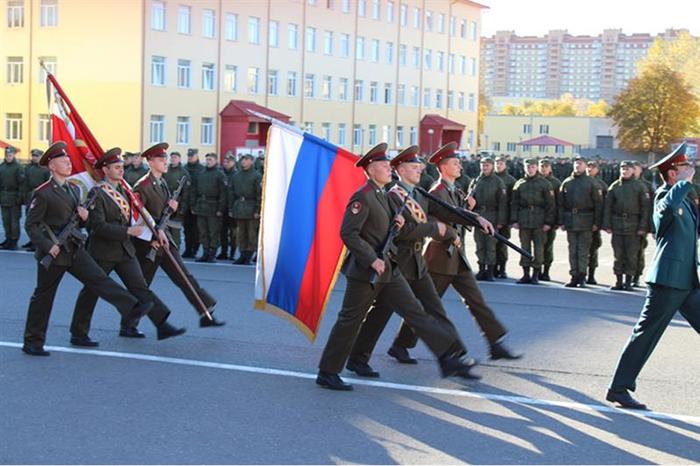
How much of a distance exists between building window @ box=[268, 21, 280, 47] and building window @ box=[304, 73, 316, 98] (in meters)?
3.41

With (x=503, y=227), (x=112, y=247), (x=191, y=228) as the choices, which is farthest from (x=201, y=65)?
(x=112, y=247)

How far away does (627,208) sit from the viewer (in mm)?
14805

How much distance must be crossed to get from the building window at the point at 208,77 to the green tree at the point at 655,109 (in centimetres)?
3650

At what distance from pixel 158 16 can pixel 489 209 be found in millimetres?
35739

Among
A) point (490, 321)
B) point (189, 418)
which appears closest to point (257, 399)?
point (189, 418)

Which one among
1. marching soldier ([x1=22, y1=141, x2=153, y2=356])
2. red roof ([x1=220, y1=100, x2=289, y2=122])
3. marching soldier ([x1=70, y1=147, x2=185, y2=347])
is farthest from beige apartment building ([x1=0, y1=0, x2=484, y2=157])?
marching soldier ([x1=22, y1=141, x2=153, y2=356])

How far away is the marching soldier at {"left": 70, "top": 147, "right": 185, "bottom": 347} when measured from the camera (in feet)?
31.6

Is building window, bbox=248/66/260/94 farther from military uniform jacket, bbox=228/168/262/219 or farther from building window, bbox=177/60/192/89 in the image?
military uniform jacket, bbox=228/168/262/219

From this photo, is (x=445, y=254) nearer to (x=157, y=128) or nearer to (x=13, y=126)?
(x=157, y=128)

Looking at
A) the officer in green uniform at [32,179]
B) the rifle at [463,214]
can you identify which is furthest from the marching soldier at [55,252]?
the officer in green uniform at [32,179]

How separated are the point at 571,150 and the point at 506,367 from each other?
326 feet

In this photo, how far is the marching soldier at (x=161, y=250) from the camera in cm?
1026

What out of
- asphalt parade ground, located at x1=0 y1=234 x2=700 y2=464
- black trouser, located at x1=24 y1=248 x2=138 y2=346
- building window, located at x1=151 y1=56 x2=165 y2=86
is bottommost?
asphalt parade ground, located at x1=0 y1=234 x2=700 y2=464

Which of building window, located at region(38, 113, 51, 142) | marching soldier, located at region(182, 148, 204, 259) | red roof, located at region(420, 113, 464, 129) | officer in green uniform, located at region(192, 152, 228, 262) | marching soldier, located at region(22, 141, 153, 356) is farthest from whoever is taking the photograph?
red roof, located at region(420, 113, 464, 129)
